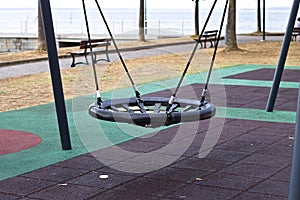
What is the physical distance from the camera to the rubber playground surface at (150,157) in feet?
17.4

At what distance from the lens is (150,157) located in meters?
6.43

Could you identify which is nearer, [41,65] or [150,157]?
[150,157]

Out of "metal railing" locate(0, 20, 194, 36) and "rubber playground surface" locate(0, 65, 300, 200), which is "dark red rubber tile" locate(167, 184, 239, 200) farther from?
"metal railing" locate(0, 20, 194, 36)

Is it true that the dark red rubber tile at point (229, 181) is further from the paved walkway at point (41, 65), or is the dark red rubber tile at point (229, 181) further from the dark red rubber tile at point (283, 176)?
the paved walkway at point (41, 65)

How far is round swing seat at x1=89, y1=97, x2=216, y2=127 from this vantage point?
5391 millimetres

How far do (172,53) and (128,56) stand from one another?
1.50 m

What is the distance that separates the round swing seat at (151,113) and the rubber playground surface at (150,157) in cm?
53

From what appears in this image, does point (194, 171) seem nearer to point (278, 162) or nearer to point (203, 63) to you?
point (278, 162)

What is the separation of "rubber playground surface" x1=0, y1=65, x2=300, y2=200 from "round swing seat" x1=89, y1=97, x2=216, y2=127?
1.74 ft

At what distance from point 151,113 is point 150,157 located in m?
1.05

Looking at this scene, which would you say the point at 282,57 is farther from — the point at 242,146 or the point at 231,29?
the point at 231,29

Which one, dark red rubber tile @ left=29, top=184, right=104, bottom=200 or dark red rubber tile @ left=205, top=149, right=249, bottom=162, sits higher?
dark red rubber tile @ left=29, top=184, right=104, bottom=200

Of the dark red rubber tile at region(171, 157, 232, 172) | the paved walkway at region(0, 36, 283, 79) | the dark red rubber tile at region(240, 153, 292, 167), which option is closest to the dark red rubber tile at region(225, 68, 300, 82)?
the paved walkway at region(0, 36, 283, 79)

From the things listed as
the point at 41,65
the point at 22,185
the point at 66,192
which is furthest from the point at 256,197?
the point at 41,65
